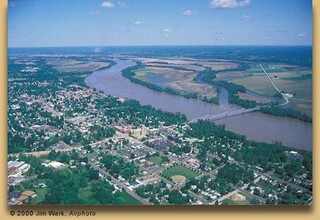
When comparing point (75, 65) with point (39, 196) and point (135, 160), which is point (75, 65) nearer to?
point (135, 160)

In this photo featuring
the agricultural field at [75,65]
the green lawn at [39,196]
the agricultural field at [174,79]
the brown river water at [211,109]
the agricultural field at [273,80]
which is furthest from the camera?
the agricultural field at [75,65]

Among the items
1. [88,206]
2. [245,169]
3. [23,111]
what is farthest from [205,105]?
[88,206]

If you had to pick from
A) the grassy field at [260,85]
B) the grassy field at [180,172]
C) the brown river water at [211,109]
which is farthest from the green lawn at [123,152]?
the grassy field at [260,85]

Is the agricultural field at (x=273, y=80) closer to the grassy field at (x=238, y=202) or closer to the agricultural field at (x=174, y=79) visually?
Result: the agricultural field at (x=174, y=79)

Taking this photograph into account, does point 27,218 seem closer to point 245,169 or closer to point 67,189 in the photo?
point 67,189

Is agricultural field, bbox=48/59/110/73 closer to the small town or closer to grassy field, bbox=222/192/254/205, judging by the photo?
the small town

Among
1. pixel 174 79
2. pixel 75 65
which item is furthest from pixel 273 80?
pixel 75 65
